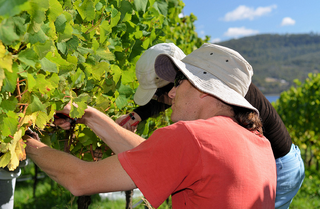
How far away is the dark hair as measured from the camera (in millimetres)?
1563

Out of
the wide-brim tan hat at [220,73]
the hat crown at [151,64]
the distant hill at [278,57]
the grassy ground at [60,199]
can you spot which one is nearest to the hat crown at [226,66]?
the wide-brim tan hat at [220,73]

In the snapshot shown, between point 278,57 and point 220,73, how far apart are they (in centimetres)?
→ 19321

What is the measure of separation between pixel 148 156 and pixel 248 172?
1.56ft

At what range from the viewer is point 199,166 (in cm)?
127

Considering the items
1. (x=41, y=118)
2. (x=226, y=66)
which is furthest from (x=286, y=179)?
(x=41, y=118)

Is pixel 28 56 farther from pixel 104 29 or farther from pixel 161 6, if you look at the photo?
pixel 161 6

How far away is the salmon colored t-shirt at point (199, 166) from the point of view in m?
1.26

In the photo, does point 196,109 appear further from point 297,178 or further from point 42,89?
point 297,178

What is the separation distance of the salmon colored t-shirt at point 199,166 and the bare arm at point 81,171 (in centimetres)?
7

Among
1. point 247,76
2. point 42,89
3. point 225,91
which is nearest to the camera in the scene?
point 42,89

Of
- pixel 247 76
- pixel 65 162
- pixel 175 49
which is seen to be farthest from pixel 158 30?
pixel 65 162

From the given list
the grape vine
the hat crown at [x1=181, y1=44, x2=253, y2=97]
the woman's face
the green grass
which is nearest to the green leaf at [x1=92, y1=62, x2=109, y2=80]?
the grape vine

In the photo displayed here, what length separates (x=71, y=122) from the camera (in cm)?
176

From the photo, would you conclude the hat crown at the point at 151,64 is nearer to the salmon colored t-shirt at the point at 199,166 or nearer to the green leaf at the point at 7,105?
the salmon colored t-shirt at the point at 199,166
